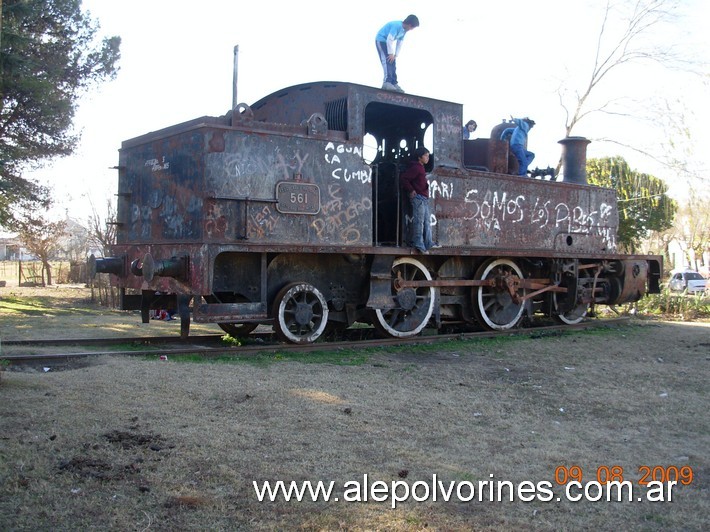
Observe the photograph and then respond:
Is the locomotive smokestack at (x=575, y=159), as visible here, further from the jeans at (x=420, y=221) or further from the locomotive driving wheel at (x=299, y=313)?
the locomotive driving wheel at (x=299, y=313)

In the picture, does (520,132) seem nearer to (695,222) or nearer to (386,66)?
(386,66)

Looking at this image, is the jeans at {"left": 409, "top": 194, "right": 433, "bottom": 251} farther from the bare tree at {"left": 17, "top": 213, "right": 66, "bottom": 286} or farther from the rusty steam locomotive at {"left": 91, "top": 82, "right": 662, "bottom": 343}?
the bare tree at {"left": 17, "top": 213, "right": 66, "bottom": 286}

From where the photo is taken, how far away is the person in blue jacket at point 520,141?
39.7ft

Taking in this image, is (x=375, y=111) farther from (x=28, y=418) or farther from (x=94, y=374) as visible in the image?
(x=28, y=418)

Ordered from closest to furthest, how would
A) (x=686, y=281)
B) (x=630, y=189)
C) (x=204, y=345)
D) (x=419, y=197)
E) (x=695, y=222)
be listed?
(x=204, y=345) < (x=419, y=197) < (x=630, y=189) < (x=695, y=222) < (x=686, y=281)

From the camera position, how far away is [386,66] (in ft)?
33.2

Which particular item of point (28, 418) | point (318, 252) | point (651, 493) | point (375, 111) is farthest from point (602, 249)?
point (28, 418)

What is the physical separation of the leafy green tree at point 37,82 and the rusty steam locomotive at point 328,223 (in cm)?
695

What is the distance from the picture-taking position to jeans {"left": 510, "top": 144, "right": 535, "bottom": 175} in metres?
12.1

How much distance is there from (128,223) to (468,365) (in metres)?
5.18

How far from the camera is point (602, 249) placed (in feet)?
44.2

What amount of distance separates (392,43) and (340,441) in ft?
23.1

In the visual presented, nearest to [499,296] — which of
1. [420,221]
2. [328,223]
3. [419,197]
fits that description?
[420,221]
